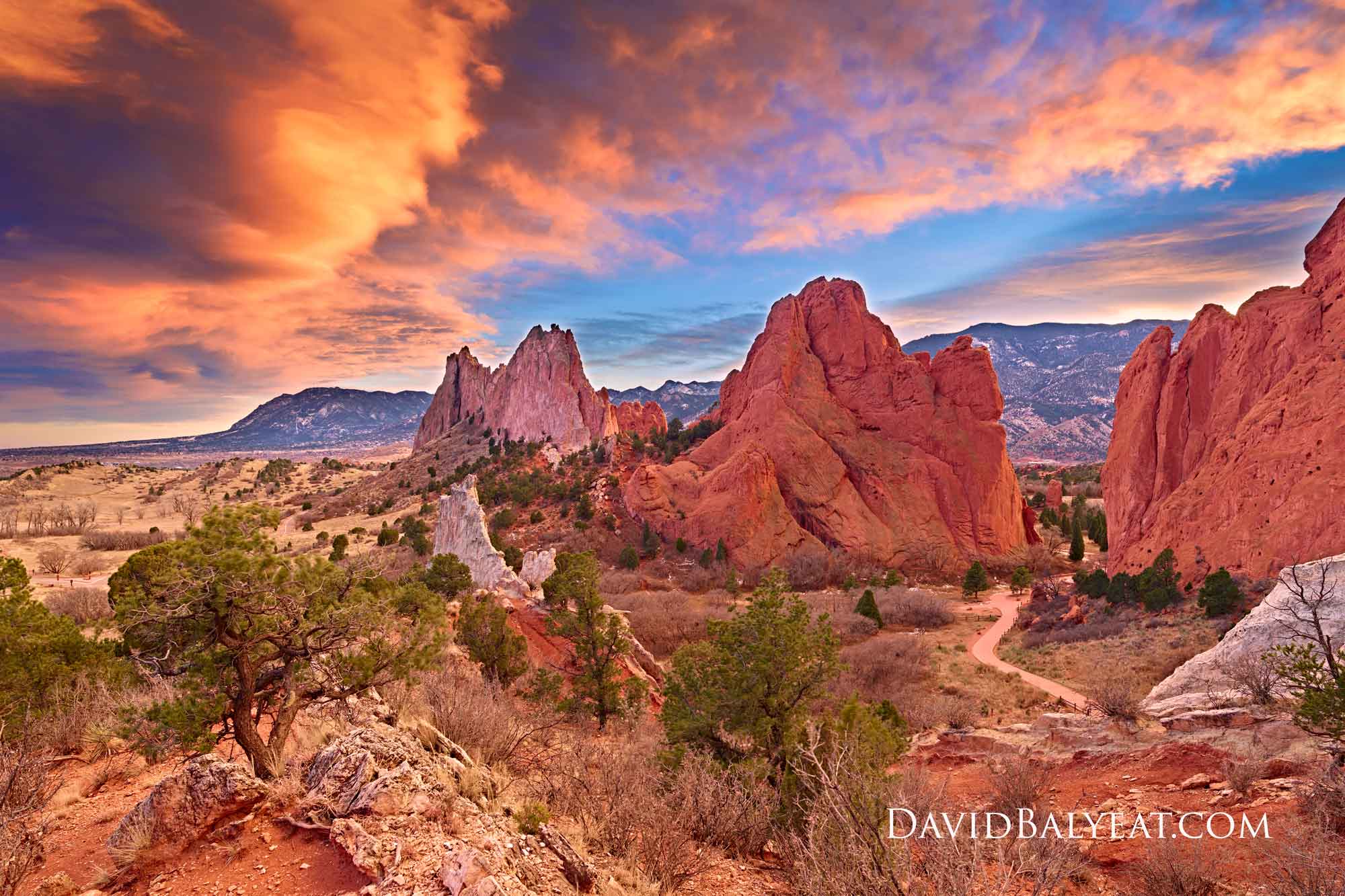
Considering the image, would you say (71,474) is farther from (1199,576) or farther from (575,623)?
(1199,576)

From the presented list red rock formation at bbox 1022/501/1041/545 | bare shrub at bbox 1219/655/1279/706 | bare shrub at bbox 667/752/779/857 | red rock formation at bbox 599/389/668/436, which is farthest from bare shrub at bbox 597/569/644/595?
red rock formation at bbox 599/389/668/436

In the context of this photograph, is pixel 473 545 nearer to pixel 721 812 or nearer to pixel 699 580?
pixel 699 580

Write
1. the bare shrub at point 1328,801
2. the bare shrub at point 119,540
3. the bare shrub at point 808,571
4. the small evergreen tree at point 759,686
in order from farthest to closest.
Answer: the bare shrub at point 119,540 < the bare shrub at point 808,571 < the small evergreen tree at point 759,686 < the bare shrub at point 1328,801

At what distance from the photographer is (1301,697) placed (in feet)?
32.8

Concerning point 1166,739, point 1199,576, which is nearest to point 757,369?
point 1199,576

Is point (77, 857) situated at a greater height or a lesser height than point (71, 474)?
lesser

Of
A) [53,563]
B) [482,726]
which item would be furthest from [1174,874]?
[53,563]

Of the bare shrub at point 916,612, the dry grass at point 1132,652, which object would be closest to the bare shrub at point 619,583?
the bare shrub at point 916,612

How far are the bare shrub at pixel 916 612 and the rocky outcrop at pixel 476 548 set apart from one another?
21.8m

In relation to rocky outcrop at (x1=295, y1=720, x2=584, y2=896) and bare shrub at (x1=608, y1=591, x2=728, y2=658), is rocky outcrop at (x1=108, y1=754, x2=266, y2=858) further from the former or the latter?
bare shrub at (x1=608, y1=591, x2=728, y2=658)

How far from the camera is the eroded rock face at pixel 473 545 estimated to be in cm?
2786

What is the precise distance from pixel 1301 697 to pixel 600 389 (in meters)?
79.5

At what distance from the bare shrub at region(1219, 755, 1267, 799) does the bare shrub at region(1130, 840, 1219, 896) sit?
370cm

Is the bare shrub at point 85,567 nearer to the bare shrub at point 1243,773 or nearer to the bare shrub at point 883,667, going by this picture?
the bare shrub at point 883,667
